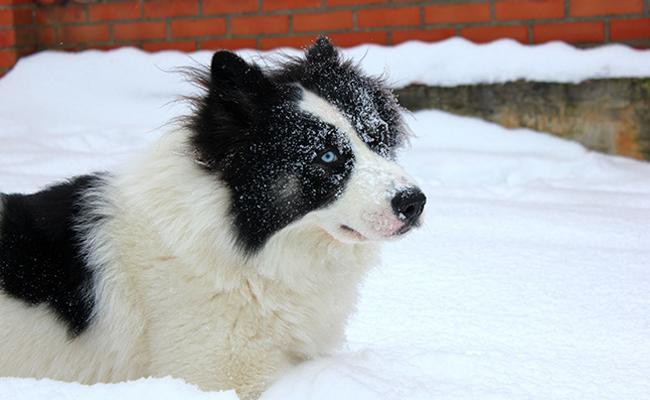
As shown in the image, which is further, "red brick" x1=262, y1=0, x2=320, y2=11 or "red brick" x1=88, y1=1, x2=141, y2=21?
"red brick" x1=88, y1=1, x2=141, y2=21

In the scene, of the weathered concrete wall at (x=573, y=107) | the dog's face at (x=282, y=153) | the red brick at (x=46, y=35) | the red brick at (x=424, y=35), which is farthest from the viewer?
the red brick at (x=46, y=35)

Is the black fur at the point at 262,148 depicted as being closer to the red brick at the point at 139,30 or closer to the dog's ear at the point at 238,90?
the dog's ear at the point at 238,90

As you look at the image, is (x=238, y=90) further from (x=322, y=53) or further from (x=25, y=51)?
(x=25, y=51)

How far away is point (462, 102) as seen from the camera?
545cm

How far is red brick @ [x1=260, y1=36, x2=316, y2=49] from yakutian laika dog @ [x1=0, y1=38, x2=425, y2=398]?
3.35 meters

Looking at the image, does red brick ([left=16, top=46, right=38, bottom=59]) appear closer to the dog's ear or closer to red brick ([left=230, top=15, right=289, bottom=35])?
red brick ([left=230, top=15, right=289, bottom=35])

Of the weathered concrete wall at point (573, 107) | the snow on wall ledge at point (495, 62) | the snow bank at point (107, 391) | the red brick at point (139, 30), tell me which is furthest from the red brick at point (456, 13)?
the snow bank at point (107, 391)

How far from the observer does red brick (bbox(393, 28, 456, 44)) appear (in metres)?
5.61

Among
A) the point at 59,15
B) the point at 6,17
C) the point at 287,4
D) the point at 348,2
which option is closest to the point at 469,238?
the point at 348,2

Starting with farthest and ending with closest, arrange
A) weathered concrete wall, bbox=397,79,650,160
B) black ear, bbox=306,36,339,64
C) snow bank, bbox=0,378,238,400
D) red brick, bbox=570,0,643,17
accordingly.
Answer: red brick, bbox=570,0,643,17
weathered concrete wall, bbox=397,79,650,160
black ear, bbox=306,36,339,64
snow bank, bbox=0,378,238,400

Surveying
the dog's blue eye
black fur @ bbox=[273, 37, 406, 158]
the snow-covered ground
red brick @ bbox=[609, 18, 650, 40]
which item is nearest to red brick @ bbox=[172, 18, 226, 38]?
the snow-covered ground

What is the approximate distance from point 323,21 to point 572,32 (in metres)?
1.79

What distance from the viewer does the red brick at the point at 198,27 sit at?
5930mm

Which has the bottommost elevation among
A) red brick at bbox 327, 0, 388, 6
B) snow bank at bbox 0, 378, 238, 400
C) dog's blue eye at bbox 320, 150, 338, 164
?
snow bank at bbox 0, 378, 238, 400
